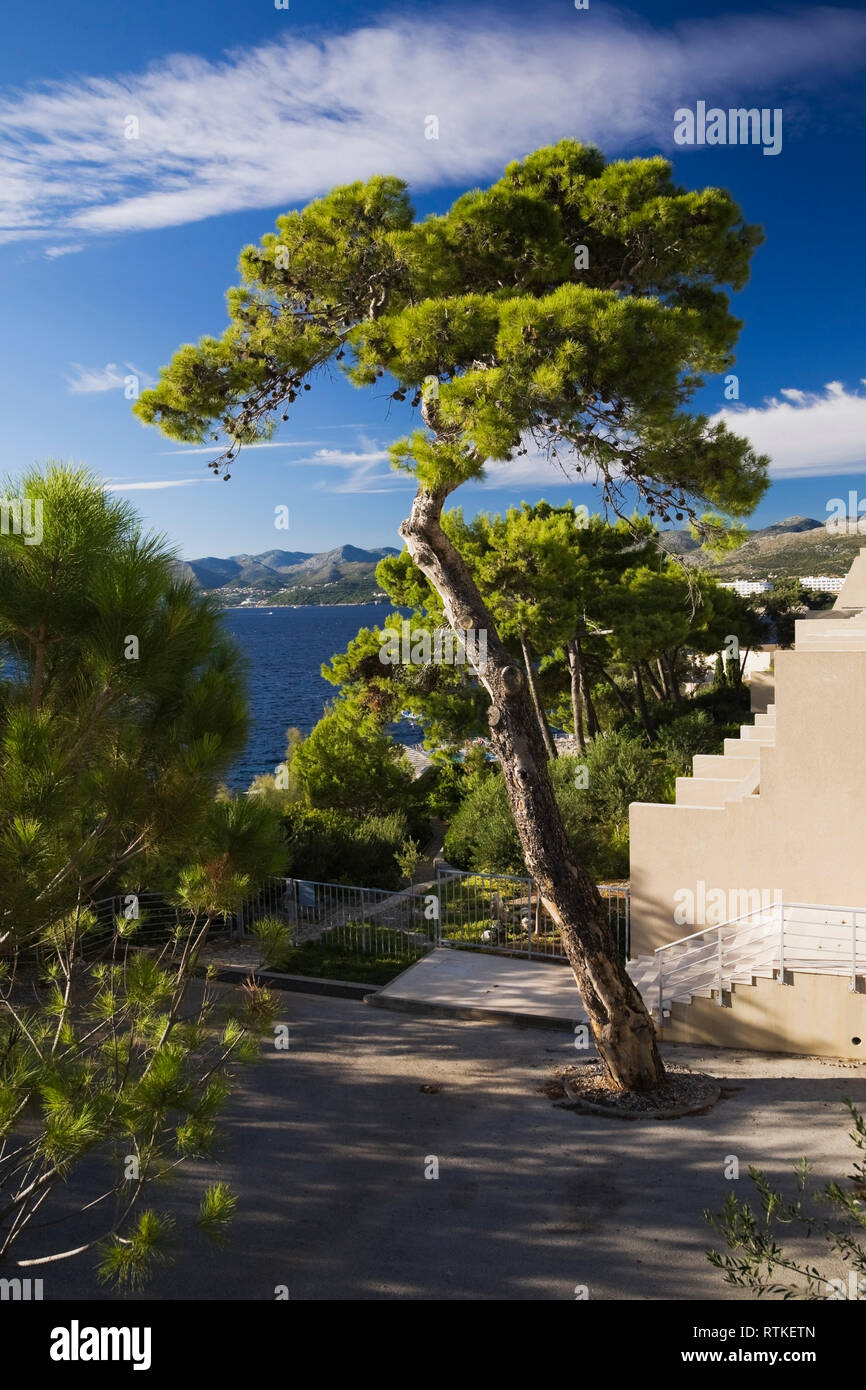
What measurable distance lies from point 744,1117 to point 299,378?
8449 millimetres

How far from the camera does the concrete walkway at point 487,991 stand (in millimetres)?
11602

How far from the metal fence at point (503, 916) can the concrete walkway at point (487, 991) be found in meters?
0.45

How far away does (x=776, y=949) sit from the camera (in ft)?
34.9

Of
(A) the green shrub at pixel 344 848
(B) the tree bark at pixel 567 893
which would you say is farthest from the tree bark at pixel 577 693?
(B) the tree bark at pixel 567 893

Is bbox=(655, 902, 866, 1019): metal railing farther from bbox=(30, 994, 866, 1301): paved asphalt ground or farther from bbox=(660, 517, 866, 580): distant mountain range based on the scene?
bbox=(660, 517, 866, 580): distant mountain range

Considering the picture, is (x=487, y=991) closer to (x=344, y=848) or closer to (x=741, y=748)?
(x=741, y=748)

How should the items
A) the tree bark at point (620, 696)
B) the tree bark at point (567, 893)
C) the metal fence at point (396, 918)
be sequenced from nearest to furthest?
1. the tree bark at point (567, 893)
2. the metal fence at point (396, 918)
3. the tree bark at point (620, 696)

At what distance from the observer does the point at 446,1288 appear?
20.4 ft

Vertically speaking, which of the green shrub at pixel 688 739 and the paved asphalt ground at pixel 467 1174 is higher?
the green shrub at pixel 688 739

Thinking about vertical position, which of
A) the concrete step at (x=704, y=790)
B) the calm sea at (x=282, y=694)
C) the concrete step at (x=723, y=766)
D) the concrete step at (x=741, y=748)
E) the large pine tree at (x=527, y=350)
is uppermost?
the large pine tree at (x=527, y=350)

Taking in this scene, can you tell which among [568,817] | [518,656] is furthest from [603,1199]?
[518,656]

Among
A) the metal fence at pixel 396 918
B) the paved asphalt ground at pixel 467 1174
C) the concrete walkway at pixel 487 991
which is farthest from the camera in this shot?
the metal fence at pixel 396 918

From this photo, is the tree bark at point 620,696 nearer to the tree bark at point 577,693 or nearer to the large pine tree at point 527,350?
the tree bark at point 577,693
